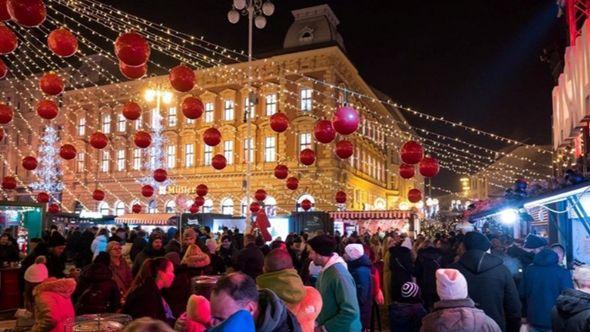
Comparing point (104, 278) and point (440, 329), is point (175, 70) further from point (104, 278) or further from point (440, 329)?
point (440, 329)

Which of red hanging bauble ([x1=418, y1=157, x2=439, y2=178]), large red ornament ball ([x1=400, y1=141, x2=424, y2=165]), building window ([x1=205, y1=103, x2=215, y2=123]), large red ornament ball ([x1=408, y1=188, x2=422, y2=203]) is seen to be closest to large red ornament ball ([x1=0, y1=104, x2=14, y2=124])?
large red ornament ball ([x1=400, y1=141, x2=424, y2=165])

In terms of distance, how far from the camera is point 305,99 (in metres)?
35.9

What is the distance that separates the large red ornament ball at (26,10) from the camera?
282 inches

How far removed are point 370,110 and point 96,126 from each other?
22548mm

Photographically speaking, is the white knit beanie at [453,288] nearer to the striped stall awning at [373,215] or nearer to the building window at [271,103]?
the striped stall awning at [373,215]

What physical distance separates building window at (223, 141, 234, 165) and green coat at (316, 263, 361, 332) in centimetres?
3430

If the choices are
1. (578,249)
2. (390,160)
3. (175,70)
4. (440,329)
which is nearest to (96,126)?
(390,160)

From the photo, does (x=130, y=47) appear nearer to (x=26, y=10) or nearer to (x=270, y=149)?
(x=26, y=10)

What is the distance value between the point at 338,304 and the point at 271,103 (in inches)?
1314

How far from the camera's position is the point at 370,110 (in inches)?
1751

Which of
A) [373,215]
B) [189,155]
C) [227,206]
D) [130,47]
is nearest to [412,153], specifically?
[130,47]

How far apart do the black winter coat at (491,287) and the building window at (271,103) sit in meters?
32.6

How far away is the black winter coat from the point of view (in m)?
4.84

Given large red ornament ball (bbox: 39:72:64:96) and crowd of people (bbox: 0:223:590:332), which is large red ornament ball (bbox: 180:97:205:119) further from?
crowd of people (bbox: 0:223:590:332)
